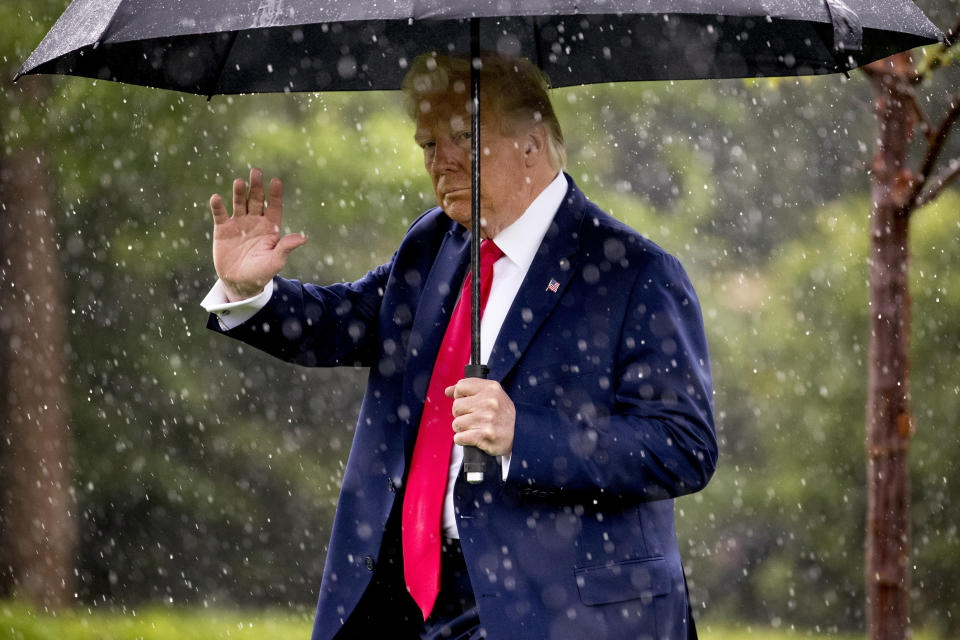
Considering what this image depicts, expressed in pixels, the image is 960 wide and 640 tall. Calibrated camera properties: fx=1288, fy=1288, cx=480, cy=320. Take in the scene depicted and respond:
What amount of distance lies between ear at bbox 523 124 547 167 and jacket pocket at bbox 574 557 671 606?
1.01m

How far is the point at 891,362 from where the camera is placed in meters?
4.82

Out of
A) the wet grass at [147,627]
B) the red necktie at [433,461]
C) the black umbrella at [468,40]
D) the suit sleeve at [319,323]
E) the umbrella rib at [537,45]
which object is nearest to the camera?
the black umbrella at [468,40]

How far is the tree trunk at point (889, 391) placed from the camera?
480cm

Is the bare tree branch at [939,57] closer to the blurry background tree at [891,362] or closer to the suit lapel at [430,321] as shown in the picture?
the blurry background tree at [891,362]

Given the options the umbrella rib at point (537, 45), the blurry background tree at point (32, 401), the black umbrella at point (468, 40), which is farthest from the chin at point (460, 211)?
the blurry background tree at point (32, 401)

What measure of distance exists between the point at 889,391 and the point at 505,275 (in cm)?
219

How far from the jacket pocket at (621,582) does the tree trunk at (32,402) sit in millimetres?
8366

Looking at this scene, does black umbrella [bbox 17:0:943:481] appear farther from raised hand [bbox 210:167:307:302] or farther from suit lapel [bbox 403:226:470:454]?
raised hand [bbox 210:167:307:302]

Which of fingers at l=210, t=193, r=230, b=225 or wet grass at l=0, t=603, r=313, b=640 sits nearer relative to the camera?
fingers at l=210, t=193, r=230, b=225

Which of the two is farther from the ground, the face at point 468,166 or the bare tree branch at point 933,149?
the face at point 468,166

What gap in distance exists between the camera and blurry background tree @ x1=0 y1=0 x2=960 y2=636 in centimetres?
1027

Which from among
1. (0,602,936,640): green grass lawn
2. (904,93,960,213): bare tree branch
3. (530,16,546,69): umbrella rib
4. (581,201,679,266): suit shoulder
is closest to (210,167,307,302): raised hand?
(581,201,679,266): suit shoulder

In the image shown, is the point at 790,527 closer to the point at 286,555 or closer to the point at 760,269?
the point at 760,269

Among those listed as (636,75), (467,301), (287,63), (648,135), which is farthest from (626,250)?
(648,135)
